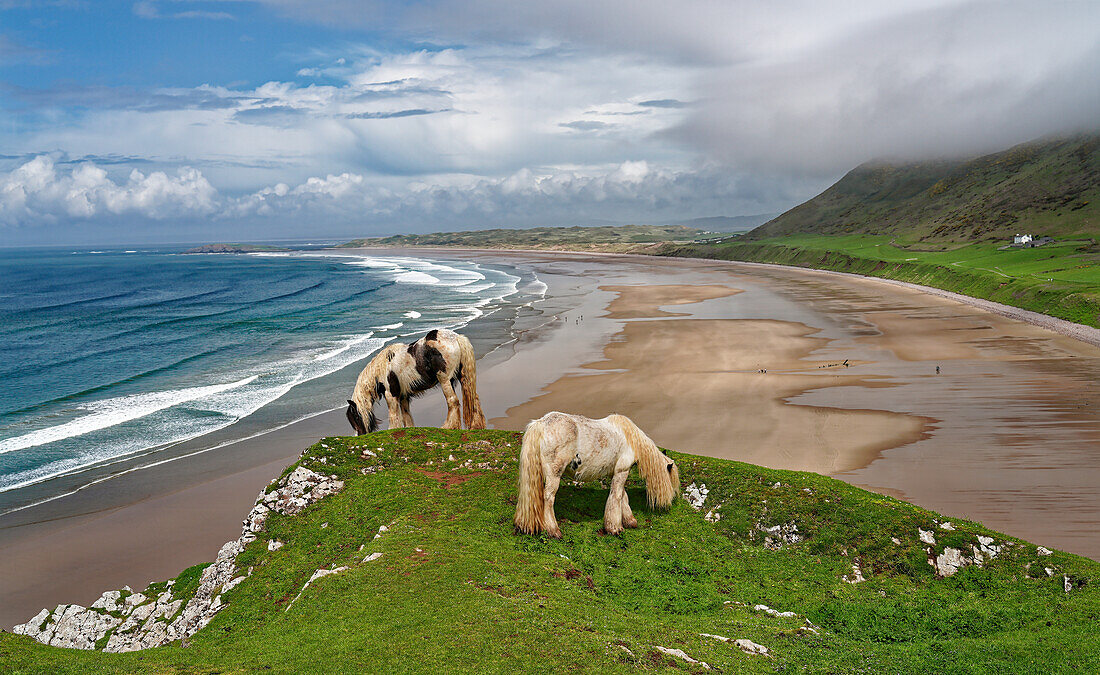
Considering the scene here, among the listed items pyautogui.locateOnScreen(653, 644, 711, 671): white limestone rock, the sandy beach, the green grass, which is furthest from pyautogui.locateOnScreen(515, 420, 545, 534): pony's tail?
the sandy beach

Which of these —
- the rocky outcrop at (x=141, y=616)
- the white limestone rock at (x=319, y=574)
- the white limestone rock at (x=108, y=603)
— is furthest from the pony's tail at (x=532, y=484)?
the white limestone rock at (x=108, y=603)

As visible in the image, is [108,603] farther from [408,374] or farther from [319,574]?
[408,374]

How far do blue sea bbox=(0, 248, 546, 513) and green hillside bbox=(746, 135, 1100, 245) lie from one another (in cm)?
7656

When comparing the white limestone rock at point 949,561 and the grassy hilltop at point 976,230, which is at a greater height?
the grassy hilltop at point 976,230

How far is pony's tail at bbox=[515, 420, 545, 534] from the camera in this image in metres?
11.0

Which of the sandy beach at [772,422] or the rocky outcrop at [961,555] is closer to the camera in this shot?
the rocky outcrop at [961,555]

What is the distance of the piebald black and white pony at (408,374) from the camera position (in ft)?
57.6

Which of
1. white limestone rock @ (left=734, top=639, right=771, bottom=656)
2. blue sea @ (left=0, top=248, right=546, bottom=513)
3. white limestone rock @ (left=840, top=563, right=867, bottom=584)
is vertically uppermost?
white limestone rock @ (left=734, top=639, right=771, bottom=656)

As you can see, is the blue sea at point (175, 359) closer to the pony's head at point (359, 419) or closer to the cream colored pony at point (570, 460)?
the pony's head at point (359, 419)

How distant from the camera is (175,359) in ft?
136

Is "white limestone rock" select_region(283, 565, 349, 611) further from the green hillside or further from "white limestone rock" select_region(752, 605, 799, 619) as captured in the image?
the green hillside

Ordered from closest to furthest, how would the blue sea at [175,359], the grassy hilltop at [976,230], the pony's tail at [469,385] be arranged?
1. the pony's tail at [469,385]
2. the blue sea at [175,359]
3. the grassy hilltop at [976,230]

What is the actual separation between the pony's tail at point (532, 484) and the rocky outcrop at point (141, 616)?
4782mm

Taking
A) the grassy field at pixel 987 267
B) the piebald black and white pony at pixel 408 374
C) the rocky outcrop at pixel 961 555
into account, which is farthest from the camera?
the grassy field at pixel 987 267
